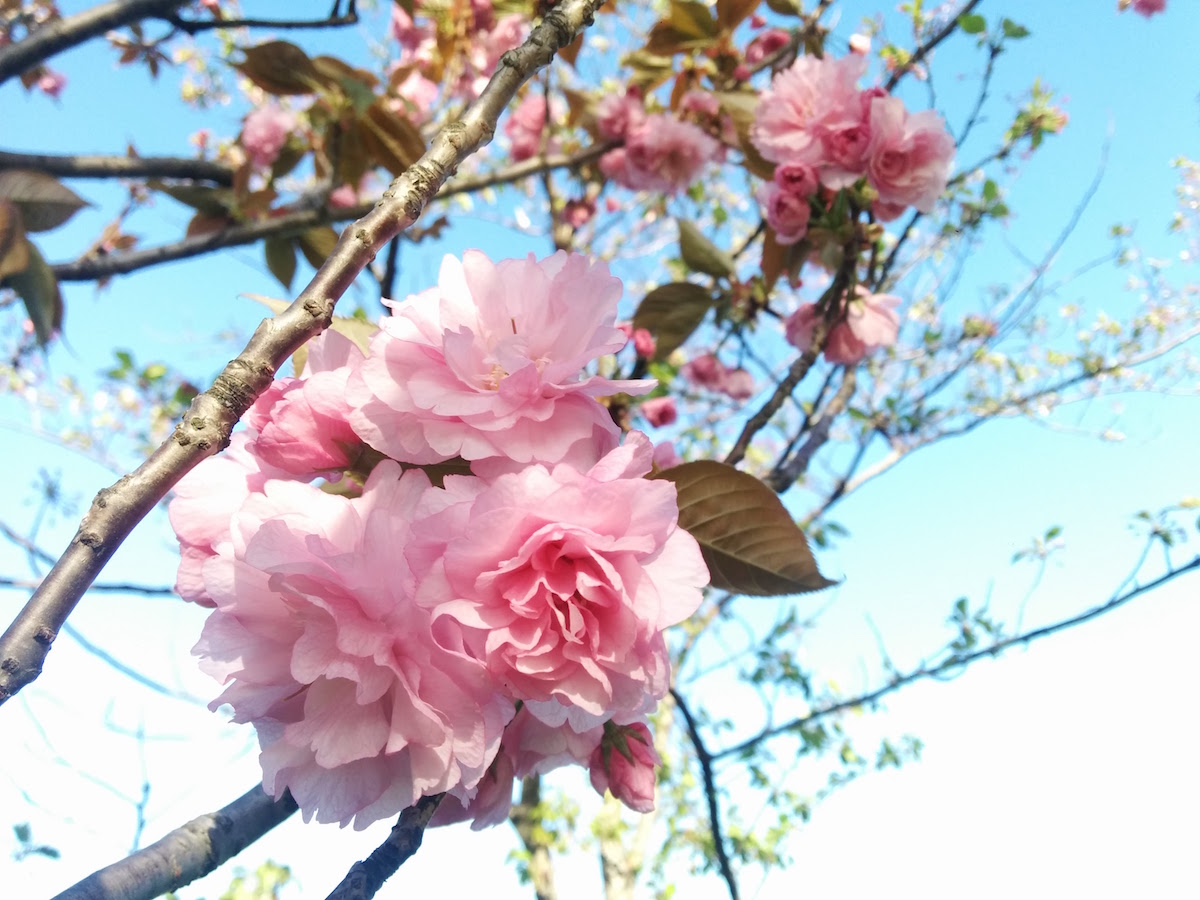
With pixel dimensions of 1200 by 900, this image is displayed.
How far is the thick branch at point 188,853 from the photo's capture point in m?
0.51

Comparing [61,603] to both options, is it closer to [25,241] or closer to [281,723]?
[281,723]

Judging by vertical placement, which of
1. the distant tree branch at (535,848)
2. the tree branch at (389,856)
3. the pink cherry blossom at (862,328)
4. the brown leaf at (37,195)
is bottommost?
the tree branch at (389,856)

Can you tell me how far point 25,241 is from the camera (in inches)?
46.6

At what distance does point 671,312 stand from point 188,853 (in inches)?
50.4

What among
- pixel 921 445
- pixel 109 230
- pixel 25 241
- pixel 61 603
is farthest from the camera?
pixel 921 445

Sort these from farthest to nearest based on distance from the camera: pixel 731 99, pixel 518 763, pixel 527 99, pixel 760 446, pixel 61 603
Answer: pixel 760 446, pixel 527 99, pixel 731 99, pixel 518 763, pixel 61 603

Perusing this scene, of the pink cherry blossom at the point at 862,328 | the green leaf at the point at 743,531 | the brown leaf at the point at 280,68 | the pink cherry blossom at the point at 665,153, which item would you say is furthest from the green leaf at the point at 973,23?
the green leaf at the point at 743,531

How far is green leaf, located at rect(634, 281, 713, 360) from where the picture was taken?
1.55 metres

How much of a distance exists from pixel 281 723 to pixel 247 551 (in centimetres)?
15

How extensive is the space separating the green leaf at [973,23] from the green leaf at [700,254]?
0.86 metres

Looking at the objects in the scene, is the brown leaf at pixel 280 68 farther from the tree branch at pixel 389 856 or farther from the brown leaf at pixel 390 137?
the tree branch at pixel 389 856

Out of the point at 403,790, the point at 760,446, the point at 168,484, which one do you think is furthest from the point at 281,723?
the point at 760,446

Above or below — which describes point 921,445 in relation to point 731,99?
above

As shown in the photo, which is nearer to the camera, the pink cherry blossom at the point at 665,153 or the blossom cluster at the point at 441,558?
the blossom cluster at the point at 441,558
